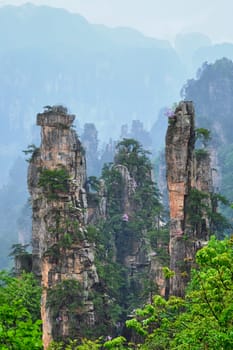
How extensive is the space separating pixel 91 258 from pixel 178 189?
15.8 feet

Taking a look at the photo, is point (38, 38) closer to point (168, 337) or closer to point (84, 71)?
point (84, 71)

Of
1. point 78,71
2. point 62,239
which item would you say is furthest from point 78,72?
point 62,239

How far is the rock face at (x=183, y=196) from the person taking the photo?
2341 cm

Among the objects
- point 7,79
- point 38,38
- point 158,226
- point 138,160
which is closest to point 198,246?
point 158,226

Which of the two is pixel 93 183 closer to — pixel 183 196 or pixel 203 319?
pixel 183 196

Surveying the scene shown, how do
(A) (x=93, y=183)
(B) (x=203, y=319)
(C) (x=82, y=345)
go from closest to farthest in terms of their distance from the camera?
(B) (x=203, y=319) < (C) (x=82, y=345) < (A) (x=93, y=183)

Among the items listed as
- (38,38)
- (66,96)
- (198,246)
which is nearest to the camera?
(198,246)

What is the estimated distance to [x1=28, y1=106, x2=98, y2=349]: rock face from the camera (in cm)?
2341

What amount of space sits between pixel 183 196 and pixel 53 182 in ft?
18.5

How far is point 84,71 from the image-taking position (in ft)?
578

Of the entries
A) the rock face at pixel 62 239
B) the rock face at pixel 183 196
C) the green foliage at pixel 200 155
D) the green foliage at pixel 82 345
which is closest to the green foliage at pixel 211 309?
the green foliage at pixel 82 345

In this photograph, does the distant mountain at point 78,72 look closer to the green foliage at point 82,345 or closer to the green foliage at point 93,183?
the green foliage at point 93,183

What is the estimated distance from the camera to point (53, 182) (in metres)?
24.7

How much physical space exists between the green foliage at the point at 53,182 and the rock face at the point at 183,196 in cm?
458
